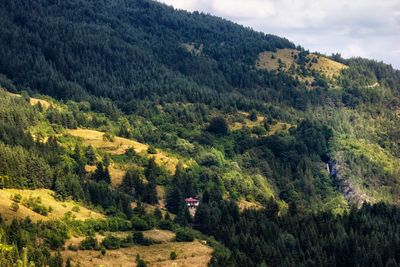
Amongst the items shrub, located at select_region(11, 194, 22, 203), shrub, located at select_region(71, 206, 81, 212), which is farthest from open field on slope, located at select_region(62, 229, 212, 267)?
shrub, located at select_region(11, 194, 22, 203)

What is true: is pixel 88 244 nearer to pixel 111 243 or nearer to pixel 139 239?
pixel 111 243

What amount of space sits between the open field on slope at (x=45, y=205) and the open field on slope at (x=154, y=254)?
10410 millimetres

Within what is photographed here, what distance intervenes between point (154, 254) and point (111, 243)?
9.95 metres

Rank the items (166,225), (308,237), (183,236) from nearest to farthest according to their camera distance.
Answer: (308,237) < (183,236) < (166,225)

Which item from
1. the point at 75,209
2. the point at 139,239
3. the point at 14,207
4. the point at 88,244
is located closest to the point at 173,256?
the point at 139,239

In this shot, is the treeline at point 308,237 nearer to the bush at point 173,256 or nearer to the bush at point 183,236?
the bush at point 183,236

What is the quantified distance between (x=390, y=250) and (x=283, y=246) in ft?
77.5

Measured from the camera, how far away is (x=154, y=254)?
153375 millimetres

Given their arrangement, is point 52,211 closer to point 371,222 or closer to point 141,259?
point 141,259

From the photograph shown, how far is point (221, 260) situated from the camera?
140750 mm

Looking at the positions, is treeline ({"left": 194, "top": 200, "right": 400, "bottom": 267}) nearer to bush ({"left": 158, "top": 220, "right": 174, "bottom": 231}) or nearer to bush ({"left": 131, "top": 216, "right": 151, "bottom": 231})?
bush ({"left": 158, "top": 220, "right": 174, "bottom": 231})

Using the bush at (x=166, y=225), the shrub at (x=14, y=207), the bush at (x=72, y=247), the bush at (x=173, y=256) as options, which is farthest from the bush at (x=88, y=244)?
the bush at (x=166, y=225)

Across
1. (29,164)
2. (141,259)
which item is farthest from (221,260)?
(29,164)

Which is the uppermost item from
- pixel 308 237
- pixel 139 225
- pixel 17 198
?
pixel 308 237
